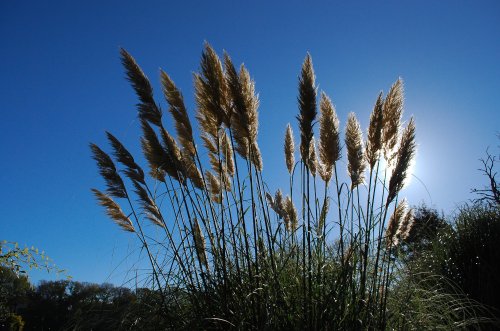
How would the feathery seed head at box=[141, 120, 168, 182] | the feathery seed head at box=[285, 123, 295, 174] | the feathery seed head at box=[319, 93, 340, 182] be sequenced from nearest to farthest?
the feathery seed head at box=[319, 93, 340, 182] → the feathery seed head at box=[141, 120, 168, 182] → the feathery seed head at box=[285, 123, 295, 174]

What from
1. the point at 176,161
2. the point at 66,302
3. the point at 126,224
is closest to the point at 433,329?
the point at 176,161

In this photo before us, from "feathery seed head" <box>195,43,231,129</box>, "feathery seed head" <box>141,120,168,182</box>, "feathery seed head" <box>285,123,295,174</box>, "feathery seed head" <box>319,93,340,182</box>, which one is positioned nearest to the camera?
"feathery seed head" <box>195,43,231,129</box>

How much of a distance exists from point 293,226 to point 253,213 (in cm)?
101

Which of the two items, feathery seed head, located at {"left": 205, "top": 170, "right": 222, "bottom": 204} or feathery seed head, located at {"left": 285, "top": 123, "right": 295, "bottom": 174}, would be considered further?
feathery seed head, located at {"left": 285, "top": 123, "right": 295, "bottom": 174}

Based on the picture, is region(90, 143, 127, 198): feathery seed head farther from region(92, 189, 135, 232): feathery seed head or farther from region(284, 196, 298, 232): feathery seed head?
region(284, 196, 298, 232): feathery seed head

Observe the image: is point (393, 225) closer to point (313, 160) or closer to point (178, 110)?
point (313, 160)

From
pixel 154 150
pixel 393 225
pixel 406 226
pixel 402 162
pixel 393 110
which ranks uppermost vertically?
pixel 393 110

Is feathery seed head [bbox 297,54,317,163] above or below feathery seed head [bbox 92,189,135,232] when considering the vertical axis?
above

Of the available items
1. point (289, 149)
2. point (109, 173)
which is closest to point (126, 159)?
point (109, 173)

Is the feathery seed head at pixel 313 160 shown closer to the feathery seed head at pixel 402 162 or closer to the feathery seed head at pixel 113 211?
the feathery seed head at pixel 402 162

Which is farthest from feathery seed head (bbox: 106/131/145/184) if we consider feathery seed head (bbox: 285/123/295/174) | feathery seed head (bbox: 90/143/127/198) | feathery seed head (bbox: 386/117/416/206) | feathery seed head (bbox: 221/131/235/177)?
feathery seed head (bbox: 386/117/416/206)

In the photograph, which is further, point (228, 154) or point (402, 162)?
point (228, 154)

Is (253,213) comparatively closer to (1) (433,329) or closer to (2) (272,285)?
(2) (272,285)

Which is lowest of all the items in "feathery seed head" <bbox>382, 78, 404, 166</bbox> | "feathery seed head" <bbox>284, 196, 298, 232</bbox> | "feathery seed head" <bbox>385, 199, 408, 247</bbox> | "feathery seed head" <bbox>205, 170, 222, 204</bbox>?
"feathery seed head" <bbox>385, 199, 408, 247</bbox>
